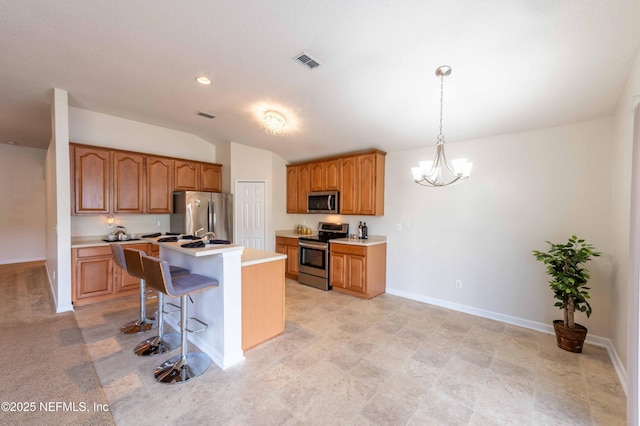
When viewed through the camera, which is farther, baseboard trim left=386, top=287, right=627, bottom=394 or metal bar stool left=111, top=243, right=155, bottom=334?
metal bar stool left=111, top=243, right=155, bottom=334

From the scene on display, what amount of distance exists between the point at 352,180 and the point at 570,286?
311 centimetres

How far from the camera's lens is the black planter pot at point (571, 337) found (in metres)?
2.62

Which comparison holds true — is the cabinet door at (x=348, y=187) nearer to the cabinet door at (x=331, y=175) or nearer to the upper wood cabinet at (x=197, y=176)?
the cabinet door at (x=331, y=175)

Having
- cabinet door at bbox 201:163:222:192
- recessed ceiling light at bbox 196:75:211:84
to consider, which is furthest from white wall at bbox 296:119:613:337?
cabinet door at bbox 201:163:222:192

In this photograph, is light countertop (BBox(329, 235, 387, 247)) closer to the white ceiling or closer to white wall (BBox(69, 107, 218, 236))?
the white ceiling

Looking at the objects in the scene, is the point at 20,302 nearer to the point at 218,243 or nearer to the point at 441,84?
the point at 218,243

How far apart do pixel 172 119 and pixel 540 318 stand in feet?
19.7

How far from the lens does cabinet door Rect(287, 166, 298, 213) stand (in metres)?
5.66

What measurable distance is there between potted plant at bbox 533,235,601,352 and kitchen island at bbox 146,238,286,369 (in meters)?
2.88

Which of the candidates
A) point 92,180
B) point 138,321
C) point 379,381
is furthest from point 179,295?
point 92,180

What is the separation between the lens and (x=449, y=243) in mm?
3857

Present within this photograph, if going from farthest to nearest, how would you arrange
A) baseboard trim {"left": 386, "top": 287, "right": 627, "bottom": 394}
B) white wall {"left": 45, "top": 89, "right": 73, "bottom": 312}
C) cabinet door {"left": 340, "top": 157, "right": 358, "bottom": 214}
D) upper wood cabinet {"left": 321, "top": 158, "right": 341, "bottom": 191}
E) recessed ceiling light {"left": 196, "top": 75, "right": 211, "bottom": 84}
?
upper wood cabinet {"left": 321, "top": 158, "right": 341, "bottom": 191} < cabinet door {"left": 340, "top": 157, "right": 358, "bottom": 214} < white wall {"left": 45, "top": 89, "right": 73, "bottom": 312} < recessed ceiling light {"left": 196, "top": 75, "right": 211, "bottom": 84} < baseboard trim {"left": 386, "top": 287, "right": 627, "bottom": 394}

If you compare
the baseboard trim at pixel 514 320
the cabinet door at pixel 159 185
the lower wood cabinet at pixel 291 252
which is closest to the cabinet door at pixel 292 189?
the lower wood cabinet at pixel 291 252

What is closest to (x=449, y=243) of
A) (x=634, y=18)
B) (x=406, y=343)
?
(x=406, y=343)
